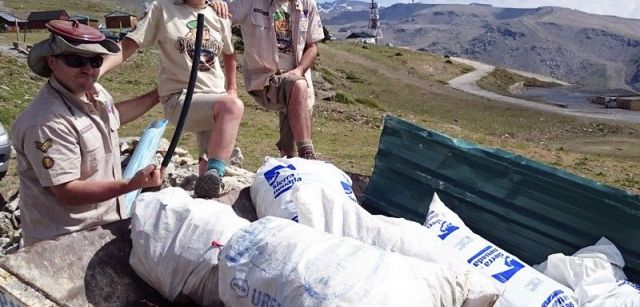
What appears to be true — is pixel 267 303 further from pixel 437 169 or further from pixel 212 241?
pixel 437 169

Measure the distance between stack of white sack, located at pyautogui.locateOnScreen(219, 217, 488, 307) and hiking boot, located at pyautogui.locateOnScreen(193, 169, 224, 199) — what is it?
3.47 feet

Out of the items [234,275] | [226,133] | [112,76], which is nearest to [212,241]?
[234,275]

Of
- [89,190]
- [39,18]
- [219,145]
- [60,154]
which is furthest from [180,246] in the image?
[39,18]

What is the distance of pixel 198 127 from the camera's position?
4273mm

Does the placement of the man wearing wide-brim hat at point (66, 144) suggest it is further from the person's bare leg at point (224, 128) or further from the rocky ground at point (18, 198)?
the rocky ground at point (18, 198)

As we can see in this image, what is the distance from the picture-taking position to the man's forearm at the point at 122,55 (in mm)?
3674

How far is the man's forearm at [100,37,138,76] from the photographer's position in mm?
3674

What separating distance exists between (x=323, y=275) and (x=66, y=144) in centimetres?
135

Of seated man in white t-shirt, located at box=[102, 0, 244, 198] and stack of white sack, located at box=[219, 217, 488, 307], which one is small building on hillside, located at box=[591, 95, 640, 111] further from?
stack of white sack, located at box=[219, 217, 488, 307]

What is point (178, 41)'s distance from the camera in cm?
430

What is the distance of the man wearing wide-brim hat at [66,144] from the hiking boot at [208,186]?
0.55 meters

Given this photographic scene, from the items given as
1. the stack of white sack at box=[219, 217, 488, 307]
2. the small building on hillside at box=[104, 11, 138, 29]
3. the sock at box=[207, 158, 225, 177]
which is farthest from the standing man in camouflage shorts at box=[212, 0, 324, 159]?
the small building on hillside at box=[104, 11, 138, 29]

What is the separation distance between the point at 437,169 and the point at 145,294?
69.8 inches

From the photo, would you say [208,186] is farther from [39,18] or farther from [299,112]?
[39,18]
